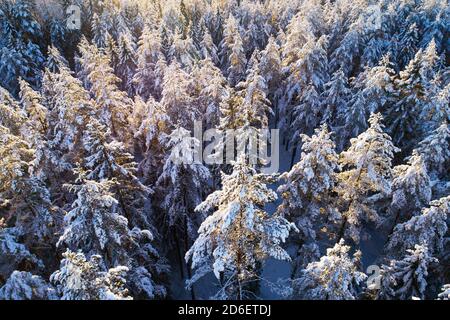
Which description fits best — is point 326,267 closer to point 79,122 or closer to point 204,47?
point 79,122

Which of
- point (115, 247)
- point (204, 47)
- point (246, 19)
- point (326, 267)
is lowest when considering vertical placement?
point (326, 267)

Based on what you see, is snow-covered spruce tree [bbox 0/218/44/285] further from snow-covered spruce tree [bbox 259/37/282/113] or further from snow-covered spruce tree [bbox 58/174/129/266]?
snow-covered spruce tree [bbox 259/37/282/113]

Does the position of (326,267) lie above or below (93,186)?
below

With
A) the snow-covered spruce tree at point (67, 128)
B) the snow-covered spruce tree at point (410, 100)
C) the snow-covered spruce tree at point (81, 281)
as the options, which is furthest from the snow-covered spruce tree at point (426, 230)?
the snow-covered spruce tree at point (67, 128)

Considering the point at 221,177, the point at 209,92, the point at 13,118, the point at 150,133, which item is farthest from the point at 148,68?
the point at 221,177

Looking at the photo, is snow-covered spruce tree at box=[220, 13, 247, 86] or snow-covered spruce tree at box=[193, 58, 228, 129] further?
snow-covered spruce tree at box=[220, 13, 247, 86]

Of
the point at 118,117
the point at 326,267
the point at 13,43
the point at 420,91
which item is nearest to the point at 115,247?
the point at 326,267

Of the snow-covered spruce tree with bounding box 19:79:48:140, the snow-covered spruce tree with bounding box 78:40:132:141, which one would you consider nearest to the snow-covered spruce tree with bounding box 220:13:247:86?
the snow-covered spruce tree with bounding box 78:40:132:141
